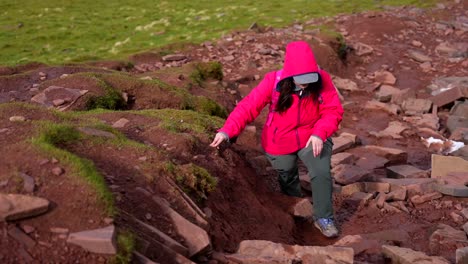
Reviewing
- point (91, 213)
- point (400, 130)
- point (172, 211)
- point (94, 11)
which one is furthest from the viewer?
point (94, 11)

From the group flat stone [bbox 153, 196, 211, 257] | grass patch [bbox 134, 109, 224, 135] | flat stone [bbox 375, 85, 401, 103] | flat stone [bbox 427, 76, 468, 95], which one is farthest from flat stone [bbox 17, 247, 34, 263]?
flat stone [bbox 427, 76, 468, 95]

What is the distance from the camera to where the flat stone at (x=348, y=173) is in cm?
926

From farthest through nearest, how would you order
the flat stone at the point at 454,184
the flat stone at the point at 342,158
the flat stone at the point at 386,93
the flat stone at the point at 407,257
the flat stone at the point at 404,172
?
the flat stone at the point at 386,93
the flat stone at the point at 342,158
the flat stone at the point at 404,172
the flat stone at the point at 454,184
the flat stone at the point at 407,257

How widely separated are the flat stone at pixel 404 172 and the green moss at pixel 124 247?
6.48 m

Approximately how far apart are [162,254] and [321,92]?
308cm

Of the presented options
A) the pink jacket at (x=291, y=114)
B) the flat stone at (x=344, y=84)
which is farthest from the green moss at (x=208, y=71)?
the pink jacket at (x=291, y=114)

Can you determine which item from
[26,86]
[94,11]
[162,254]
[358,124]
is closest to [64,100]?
[26,86]

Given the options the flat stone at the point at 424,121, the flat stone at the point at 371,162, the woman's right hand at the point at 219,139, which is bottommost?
the flat stone at the point at 424,121

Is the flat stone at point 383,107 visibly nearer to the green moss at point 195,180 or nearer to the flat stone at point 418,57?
the flat stone at point 418,57

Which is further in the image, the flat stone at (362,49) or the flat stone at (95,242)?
the flat stone at (362,49)

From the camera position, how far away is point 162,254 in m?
4.43

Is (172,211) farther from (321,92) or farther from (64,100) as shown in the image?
(64,100)

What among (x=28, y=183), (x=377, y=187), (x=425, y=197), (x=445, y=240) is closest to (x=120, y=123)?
(x=28, y=183)

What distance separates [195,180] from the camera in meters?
5.83
